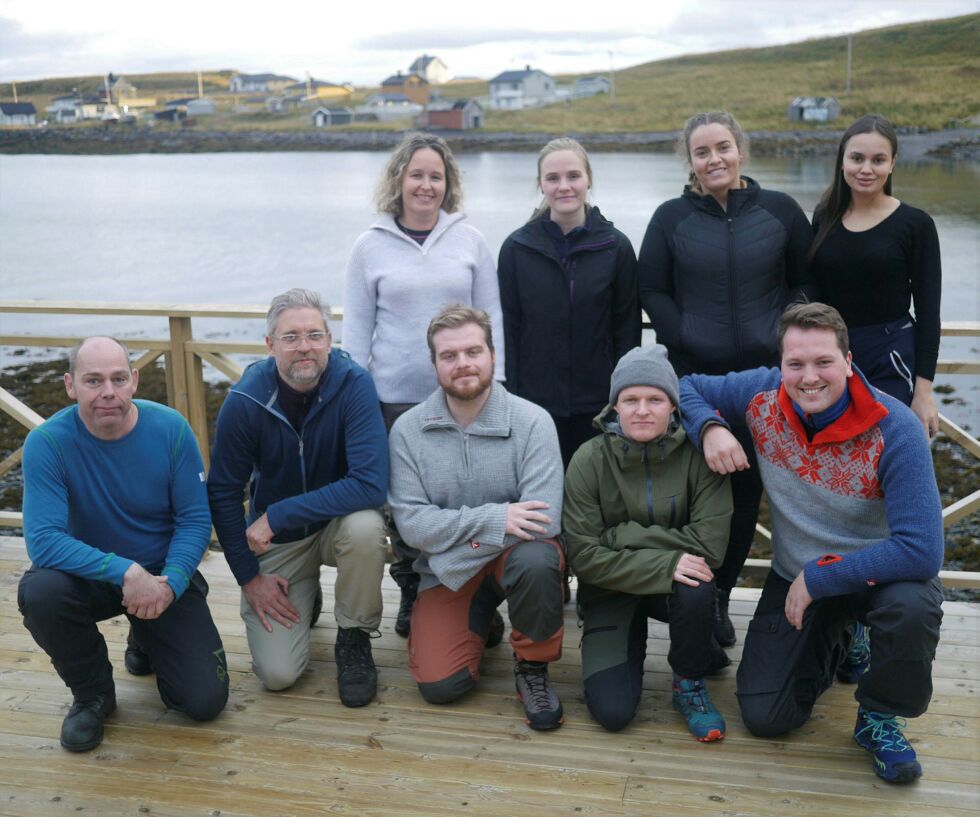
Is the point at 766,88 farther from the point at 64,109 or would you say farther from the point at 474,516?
the point at 474,516

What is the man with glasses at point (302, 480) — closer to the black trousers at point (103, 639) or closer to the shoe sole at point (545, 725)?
the black trousers at point (103, 639)

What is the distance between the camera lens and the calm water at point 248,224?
1986cm

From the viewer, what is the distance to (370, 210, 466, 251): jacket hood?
312 cm

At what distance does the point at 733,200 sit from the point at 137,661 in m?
2.32

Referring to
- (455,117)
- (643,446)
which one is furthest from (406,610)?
(455,117)

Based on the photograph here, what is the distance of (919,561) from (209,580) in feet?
8.43

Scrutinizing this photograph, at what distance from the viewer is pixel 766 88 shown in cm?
3394

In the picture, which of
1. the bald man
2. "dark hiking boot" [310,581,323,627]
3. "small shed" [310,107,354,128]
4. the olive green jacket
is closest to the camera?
the bald man

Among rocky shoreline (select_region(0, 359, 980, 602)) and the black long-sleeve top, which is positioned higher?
the black long-sleeve top

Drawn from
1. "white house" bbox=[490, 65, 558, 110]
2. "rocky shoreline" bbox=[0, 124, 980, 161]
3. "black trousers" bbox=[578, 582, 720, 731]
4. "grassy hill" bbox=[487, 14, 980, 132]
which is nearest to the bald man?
"black trousers" bbox=[578, 582, 720, 731]

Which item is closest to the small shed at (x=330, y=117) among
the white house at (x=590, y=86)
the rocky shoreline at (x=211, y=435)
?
the white house at (x=590, y=86)

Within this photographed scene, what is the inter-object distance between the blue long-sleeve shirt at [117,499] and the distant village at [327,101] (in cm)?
1695

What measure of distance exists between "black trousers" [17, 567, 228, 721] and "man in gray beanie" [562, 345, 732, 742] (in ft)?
3.51

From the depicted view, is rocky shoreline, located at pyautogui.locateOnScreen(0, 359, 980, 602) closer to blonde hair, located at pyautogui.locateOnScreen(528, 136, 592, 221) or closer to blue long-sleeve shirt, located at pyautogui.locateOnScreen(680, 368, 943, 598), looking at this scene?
blue long-sleeve shirt, located at pyautogui.locateOnScreen(680, 368, 943, 598)
